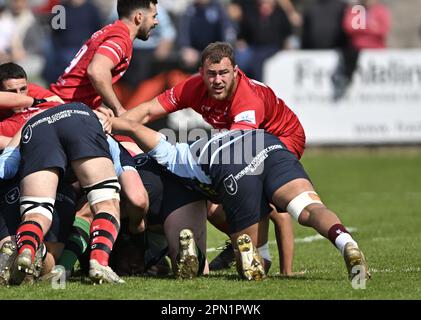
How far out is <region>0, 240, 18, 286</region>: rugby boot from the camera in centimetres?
726

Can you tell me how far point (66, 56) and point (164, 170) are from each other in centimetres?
1027

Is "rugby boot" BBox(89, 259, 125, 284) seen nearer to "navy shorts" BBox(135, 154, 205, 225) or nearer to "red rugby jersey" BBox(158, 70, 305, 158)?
"navy shorts" BBox(135, 154, 205, 225)

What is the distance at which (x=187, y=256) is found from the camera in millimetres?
7672

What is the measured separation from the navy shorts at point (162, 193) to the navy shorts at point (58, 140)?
69cm

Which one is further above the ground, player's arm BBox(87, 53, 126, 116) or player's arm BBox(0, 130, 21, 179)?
player's arm BBox(87, 53, 126, 116)

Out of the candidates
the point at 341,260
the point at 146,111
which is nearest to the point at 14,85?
the point at 146,111

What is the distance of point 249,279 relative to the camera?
7.58 m

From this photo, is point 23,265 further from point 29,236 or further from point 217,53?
point 217,53

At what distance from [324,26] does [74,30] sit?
457cm

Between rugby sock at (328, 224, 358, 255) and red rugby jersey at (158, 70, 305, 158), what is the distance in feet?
4.71

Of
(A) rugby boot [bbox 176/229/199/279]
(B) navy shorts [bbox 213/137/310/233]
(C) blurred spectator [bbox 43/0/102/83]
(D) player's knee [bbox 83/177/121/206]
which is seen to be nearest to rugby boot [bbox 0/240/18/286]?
(D) player's knee [bbox 83/177/121/206]

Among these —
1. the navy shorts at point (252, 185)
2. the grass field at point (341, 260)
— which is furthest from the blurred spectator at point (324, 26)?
the navy shorts at point (252, 185)

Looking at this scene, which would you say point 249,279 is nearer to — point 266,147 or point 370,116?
point 266,147

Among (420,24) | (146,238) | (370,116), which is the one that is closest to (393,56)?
(370,116)
